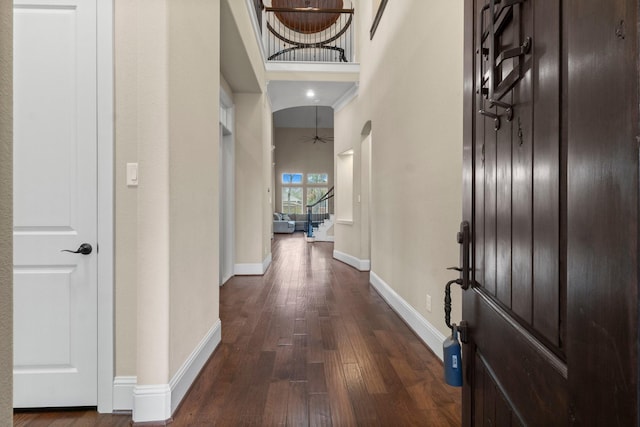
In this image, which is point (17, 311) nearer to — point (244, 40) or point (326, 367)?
point (326, 367)

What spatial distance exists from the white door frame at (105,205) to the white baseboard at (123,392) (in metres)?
0.03

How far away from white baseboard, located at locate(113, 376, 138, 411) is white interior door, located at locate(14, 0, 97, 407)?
114 mm

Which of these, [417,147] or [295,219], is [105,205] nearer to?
[417,147]

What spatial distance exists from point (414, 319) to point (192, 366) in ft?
5.85

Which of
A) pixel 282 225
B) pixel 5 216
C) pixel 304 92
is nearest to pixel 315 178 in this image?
pixel 282 225

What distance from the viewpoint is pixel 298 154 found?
49.3 feet

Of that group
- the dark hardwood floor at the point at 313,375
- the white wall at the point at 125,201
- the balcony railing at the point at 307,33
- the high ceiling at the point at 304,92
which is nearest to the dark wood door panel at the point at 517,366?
the dark hardwood floor at the point at 313,375

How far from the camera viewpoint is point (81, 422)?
5.49 feet

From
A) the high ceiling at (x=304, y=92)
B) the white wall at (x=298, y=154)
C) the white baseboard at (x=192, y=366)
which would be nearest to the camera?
the white baseboard at (x=192, y=366)

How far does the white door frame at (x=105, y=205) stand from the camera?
174 cm

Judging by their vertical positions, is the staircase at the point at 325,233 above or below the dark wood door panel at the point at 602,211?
below

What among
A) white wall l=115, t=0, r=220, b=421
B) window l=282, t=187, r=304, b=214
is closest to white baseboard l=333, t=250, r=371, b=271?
white wall l=115, t=0, r=220, b=421

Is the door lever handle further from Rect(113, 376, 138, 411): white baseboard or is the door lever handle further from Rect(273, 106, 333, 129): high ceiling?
Rect(273, 106, 333, 129): high ceiling

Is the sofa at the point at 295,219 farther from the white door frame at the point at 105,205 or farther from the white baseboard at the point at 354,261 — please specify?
the white door frame at the point at 105,205
